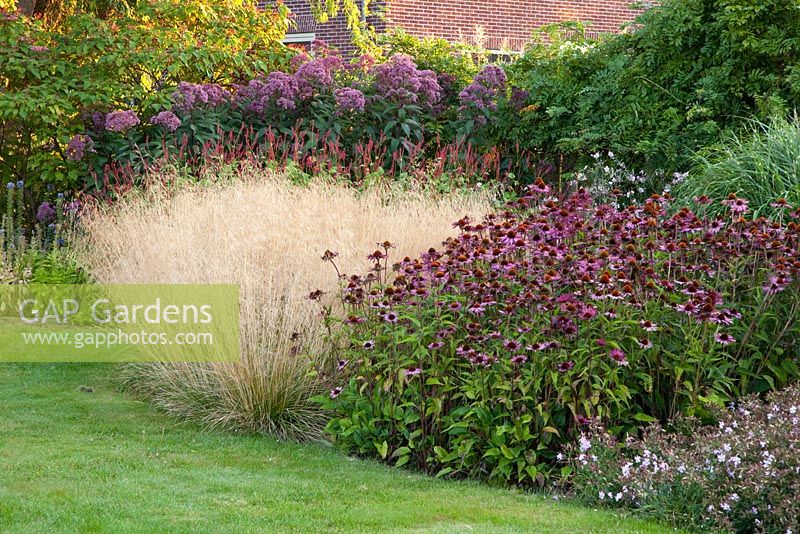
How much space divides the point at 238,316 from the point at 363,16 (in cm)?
1288

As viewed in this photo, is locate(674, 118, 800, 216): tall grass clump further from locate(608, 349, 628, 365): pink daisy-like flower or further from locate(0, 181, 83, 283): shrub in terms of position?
locate(0, 181, 83, 283): shrub

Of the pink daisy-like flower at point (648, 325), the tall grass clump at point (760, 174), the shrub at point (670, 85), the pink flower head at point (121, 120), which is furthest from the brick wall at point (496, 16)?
the pink daisy-like flower at point (648, 325)

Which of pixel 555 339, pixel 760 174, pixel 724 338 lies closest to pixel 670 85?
pixel 760 174

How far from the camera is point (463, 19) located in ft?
63.5

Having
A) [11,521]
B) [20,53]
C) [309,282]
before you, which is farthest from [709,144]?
[20,53]

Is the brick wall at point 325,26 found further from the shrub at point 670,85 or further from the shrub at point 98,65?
the shrub at point 670,85

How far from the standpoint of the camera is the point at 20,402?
22.7 ft

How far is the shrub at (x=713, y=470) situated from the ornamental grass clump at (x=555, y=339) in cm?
21

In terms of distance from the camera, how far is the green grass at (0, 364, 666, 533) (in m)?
4.41

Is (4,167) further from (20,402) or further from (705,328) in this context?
(705,328)

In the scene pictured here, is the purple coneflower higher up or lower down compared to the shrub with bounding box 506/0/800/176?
lower down

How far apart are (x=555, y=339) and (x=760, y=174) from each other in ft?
Answer: 10.4

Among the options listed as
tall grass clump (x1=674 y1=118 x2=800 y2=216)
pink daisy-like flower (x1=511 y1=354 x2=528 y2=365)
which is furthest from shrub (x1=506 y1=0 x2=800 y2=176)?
pink daisy-like flower (x1=511 y1=354 x2=528 y2=365)

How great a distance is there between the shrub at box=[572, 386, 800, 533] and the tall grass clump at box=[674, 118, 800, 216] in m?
2.72
